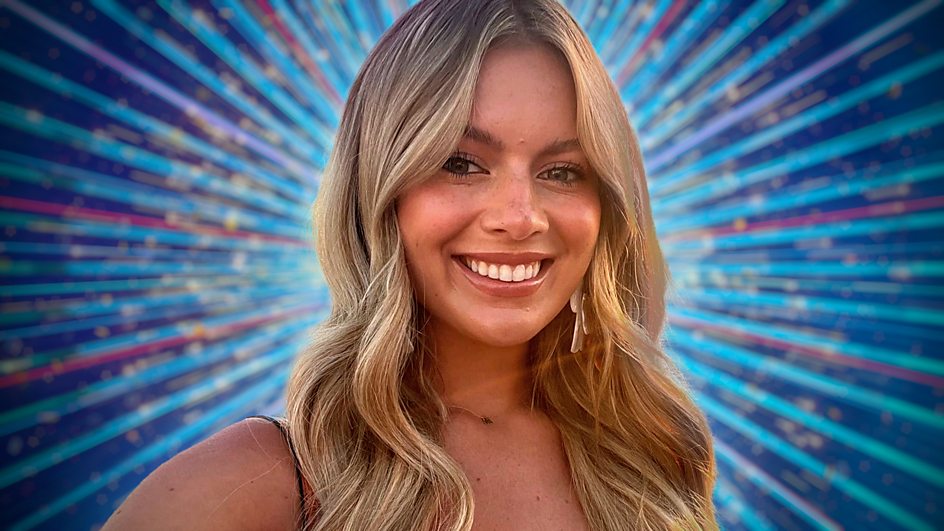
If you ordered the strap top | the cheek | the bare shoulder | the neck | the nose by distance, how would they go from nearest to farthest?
the bare shoulder < the strap top < the nose < the cheek < the neck

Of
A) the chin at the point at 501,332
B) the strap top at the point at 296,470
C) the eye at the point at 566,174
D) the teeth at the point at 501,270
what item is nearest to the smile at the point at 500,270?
the teeth at the point at 501,270

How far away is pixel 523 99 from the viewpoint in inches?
70.0

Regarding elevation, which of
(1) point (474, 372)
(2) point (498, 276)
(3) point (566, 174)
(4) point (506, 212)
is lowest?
(1) point (474, 372)

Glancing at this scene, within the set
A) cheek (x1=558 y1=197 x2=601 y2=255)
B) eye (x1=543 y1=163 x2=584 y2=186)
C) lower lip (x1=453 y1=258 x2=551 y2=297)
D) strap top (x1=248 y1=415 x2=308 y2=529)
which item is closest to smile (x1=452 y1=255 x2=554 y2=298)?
lower lip (x1=453 y1=258 x2=551 y2=297)

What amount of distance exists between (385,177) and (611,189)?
1.79ft

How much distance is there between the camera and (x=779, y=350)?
499cm

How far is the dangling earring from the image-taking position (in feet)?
6.74

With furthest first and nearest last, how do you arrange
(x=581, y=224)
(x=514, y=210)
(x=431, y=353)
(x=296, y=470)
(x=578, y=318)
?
(x=578, y=318)
(x=431, y=353)
(x=581, y=224)
(x=514, y=210)
(x=296, y=470)

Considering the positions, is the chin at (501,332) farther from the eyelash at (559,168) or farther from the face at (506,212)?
the eyelash at (559,168)

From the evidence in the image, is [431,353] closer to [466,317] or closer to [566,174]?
[466,317]

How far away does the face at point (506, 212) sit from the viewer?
1741 mm

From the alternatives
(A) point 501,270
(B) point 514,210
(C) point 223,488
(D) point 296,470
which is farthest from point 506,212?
(C) point 223,488

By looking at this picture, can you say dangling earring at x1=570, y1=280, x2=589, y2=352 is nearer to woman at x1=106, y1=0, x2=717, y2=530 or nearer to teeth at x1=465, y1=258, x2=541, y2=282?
woman at x1=106, y1=0, x2=717, y2=530

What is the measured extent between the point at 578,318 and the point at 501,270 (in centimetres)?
38
